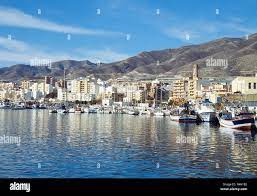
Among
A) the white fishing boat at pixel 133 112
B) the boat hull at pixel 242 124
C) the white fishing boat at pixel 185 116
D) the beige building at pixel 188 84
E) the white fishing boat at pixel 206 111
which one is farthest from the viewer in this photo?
the white fishing boat at pixel 133 112

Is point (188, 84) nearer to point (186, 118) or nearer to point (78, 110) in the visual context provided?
point (186, 118)

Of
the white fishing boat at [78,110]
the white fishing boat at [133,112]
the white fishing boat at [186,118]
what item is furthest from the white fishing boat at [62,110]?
the white fishing boat at [186,118]

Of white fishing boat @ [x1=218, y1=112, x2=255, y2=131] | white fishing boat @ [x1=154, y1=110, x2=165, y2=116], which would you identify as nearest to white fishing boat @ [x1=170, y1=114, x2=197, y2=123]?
white fishing boat @ [x1=218, y1=112, x2=255, y2=131]

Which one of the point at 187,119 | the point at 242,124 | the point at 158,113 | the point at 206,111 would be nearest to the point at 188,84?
the point at 242,124

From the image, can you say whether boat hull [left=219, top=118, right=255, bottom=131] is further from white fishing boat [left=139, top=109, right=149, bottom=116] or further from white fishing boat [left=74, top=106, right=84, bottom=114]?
white fishing boat [left=74, top=106, right=84, bottom=114]

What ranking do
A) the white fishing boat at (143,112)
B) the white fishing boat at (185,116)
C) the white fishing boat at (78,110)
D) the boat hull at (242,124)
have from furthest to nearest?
1. the white fishing boat at (78,110)
2. the white fishing boat at (143,112)
3. the white fishing boat at (185,116)
4. the boat hull at (242,124)

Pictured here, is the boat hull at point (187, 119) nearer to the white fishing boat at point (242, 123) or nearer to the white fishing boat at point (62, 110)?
the white fishing boat at point (242, 123)

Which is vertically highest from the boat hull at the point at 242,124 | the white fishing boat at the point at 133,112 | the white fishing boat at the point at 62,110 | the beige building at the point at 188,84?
the beige building at the point at 188,84
